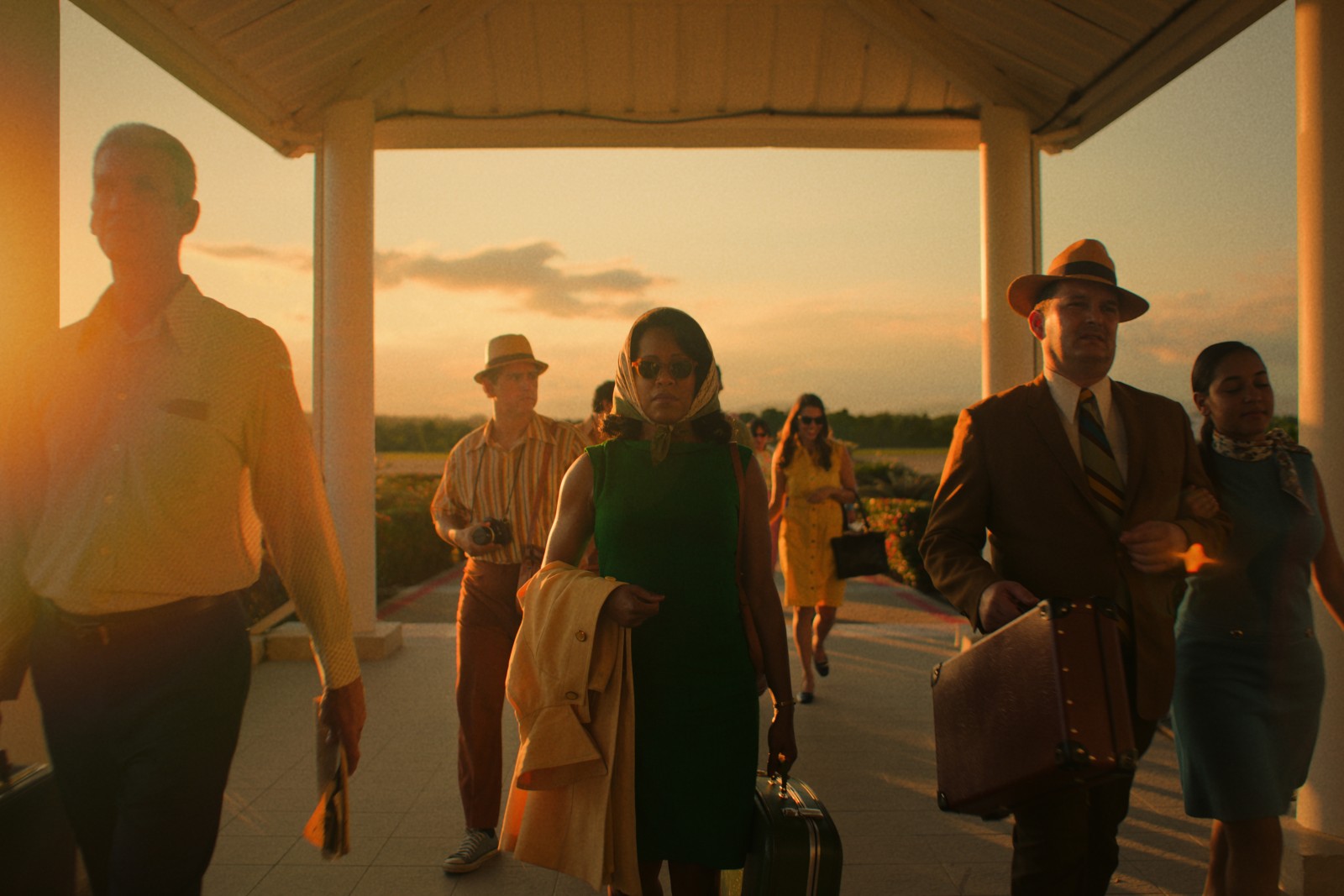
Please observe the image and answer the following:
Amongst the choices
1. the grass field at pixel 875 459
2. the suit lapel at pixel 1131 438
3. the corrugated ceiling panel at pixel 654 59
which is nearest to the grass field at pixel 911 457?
the grass field at pixel 875 459

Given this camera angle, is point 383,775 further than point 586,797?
Yes

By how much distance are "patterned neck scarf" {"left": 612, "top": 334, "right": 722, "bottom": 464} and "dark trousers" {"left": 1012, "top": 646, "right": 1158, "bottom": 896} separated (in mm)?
1375

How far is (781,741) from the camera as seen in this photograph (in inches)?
115

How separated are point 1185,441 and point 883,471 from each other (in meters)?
18.7

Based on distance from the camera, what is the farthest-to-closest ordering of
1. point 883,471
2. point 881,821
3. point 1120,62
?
point 883,471, point 1120,62, point 881,821

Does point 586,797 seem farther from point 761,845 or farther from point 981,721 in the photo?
point 981,721

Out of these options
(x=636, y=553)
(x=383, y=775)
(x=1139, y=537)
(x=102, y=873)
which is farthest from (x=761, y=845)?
(x=383, y=775)

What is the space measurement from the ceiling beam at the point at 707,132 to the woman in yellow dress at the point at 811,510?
2.08 meters

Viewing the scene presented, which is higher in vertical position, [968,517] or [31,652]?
[968,517]

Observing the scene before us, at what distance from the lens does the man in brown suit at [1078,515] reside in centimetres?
270

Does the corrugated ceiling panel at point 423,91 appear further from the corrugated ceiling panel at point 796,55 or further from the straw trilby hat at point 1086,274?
the straw trilby hat at point 1086,274

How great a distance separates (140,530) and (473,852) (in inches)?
101

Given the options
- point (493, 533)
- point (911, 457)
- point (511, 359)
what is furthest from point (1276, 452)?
point (911, 457)

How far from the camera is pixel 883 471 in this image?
21.3 m
